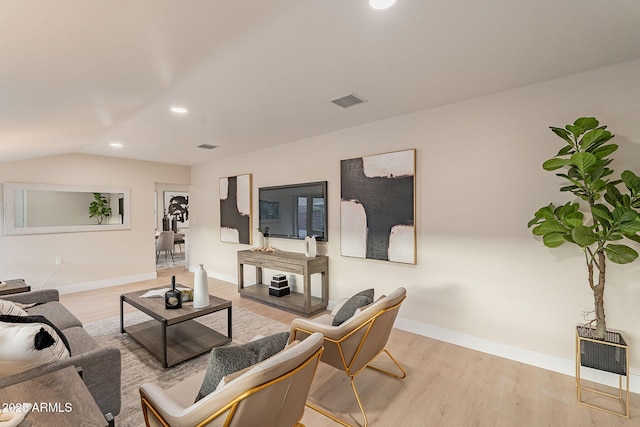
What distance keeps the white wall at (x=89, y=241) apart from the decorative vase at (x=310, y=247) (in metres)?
3.84

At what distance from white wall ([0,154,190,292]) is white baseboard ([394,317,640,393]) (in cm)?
528

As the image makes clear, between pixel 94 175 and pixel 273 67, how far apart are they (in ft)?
16.3

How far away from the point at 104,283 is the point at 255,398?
5.77 m

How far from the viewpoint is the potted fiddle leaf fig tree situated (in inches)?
76.9

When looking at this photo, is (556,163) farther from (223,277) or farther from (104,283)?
(104,283)

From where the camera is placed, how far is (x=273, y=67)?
2189 mm

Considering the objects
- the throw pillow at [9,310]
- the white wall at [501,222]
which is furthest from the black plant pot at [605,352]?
the throw pillow at [9,310]

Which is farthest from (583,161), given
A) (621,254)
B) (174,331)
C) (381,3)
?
(174,331)

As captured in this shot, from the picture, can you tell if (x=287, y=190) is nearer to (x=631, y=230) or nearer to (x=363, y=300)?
(x=363, y=300)

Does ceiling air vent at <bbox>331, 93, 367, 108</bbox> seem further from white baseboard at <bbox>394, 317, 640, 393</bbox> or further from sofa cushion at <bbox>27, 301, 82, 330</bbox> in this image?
sofa cushion at <bbox>27, 301, 82, 330</bbox>

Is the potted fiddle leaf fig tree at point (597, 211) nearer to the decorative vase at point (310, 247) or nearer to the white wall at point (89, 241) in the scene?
the decorative vase at point (310, 247)

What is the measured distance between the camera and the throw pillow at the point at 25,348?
1.39m

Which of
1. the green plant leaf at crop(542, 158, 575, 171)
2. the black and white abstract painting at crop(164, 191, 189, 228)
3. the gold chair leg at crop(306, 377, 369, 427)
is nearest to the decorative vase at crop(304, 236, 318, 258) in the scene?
the gold chair leg at crop(306, 377, 369, 427)

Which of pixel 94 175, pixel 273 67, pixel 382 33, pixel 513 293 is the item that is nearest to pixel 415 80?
pixel 382 33
